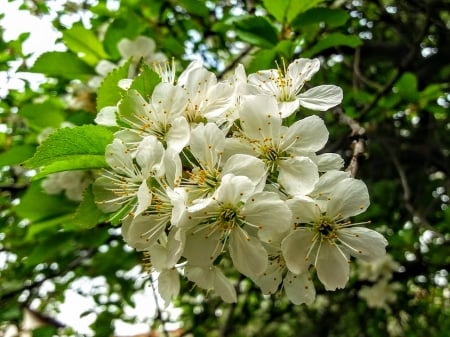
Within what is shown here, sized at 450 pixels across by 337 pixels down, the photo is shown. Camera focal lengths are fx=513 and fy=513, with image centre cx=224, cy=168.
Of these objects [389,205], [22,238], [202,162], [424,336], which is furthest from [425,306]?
[202,162]

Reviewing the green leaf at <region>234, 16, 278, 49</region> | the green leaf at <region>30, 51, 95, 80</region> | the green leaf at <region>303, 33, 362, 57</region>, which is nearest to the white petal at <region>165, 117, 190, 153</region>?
the green leaf at <region>234, 16, 278, 49</region>

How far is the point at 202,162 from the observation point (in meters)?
1.08

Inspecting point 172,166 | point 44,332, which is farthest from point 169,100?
point 44,332

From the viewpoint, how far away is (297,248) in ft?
3.47

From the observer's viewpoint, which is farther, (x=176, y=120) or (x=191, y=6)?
(x=191, y=6)

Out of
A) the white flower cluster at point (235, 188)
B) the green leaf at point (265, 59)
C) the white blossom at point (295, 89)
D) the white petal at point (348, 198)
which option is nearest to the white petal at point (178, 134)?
the white flower cluster at point (235, 188)

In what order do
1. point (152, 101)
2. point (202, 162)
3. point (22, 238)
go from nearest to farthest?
point (202, 162) < point (152, 101) < point (22, 238)

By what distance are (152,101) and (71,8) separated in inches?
73.5

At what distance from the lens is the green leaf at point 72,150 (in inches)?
44.4

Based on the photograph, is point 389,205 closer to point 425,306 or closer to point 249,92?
point 425,306

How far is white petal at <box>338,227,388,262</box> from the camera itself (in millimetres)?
1098

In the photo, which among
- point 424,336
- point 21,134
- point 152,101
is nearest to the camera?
point 152,101

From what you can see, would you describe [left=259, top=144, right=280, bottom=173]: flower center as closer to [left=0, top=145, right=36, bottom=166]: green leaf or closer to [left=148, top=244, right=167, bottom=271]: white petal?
[left=148, top=244, right=167, bottom=271]: white petal

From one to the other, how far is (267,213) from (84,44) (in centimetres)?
138
